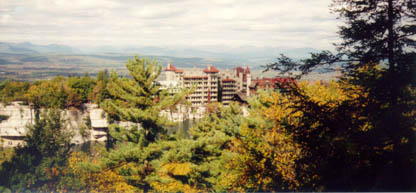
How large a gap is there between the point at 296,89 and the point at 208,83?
2715 inches

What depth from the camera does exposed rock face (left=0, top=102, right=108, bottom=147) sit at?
5066 cm

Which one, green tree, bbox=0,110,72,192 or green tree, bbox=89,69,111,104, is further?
green tree, bbox=89,69,111,104

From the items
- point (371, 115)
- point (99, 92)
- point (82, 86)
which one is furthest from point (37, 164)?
point (82, 86)

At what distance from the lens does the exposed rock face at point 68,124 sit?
50.7 m

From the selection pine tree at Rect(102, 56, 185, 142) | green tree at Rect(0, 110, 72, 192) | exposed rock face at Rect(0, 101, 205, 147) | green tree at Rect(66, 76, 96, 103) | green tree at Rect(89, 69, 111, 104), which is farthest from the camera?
green tree at Rect(66, 76, 96, 103)

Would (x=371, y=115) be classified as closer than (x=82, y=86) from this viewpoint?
Yes

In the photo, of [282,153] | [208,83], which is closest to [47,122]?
[282,153]

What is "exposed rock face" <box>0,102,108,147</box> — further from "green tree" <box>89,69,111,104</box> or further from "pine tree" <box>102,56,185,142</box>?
"pine tree" <box>102,56,185,142</box>

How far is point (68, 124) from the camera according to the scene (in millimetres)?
50906

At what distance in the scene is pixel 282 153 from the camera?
9766 mm

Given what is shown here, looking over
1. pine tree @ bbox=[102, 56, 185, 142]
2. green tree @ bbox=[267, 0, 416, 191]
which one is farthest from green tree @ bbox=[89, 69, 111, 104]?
green tree @ bbox=[267, 0, 416, 191]

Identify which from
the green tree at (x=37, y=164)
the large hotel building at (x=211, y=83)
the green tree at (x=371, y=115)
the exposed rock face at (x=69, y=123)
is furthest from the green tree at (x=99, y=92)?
the green tree at (x=371, y=115)

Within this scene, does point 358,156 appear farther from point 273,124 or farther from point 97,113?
point 97,113

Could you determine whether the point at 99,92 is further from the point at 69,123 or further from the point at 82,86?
the point at 69,123
